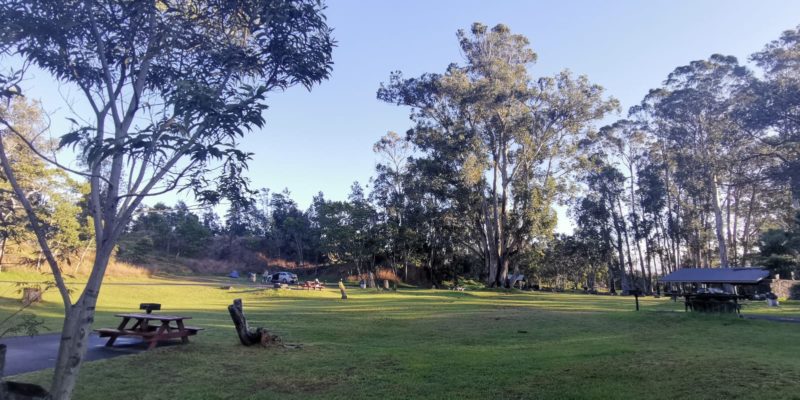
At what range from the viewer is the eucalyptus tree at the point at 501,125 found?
40.5 metres

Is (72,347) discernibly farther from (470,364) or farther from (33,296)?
(33,296)

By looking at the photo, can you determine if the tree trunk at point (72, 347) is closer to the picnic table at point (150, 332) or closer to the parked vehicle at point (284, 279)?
the picnic table at point (150, 332)

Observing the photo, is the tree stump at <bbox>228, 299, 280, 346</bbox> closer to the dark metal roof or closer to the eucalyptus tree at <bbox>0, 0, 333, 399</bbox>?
the eucalyptus tree at <bbox>0, 0, 333, 399</bbox>

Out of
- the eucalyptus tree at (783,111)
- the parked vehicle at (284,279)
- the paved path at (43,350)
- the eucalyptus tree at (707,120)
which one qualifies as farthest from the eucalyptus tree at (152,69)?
the parked vehicle at (284,279)

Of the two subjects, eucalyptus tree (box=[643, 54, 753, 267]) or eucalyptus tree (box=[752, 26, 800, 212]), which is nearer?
eucalyptus tree (box=[752, 26, 800, 212])

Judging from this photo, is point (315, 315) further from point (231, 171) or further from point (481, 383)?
point (231, 171)

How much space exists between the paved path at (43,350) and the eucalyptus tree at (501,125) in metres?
32.1

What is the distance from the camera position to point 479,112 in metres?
40.9

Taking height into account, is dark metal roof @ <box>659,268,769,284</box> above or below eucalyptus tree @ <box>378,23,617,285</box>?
below

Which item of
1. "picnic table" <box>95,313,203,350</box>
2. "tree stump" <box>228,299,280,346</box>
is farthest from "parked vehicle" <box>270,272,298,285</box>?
"tree stump" <box>228,299,280,346</box>

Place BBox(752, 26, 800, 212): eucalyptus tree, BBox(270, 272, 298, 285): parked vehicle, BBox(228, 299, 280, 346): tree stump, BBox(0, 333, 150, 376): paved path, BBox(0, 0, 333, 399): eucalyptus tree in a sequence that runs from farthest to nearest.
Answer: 1. BBox(270, 272, 298, 285): parked vehicle
2. BBox(752, 26, 800, 212): eucalyptus tree
3. BBox(228, 299, 280, 346): tree stump
4. BBox(0, 333, 150, 376): paved path
5. BBox(0, 0, 333, 399): eucalyptus tree

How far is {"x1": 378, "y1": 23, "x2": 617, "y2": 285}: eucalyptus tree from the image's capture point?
40531 millimetres

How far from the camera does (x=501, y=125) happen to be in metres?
41.5

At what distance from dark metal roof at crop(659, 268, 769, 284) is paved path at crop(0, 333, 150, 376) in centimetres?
3859
